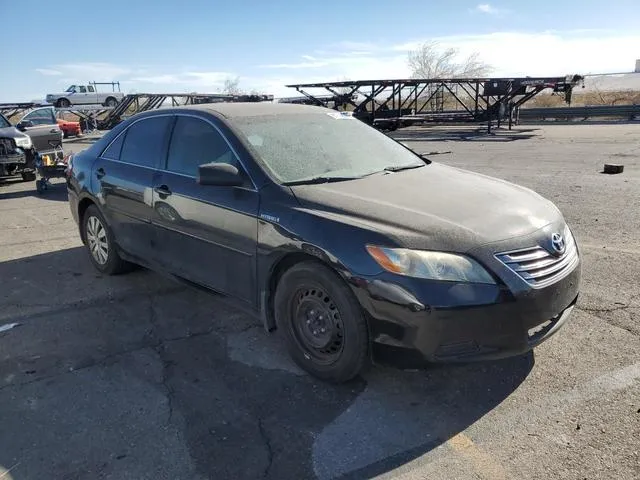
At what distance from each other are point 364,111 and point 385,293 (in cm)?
2123

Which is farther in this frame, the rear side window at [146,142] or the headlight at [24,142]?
the headlight at [24,142]

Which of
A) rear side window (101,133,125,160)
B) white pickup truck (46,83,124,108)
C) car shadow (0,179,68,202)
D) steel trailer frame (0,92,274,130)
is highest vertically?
white pickup truck (46,83,124,108)

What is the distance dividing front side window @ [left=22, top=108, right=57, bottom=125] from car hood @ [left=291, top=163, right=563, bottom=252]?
15.2m

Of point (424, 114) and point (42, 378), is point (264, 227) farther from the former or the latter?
point (424, 114)

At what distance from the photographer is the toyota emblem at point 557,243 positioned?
3.23 m

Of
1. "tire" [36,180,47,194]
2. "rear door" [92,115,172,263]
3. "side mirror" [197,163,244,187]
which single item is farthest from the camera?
"tire" [36,180,47,194]

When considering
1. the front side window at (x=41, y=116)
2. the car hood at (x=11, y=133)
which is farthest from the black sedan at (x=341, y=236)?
the front side window at (x=41, y=116)

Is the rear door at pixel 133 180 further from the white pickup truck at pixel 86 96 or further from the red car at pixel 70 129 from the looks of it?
the white pickup truck at pixel 86 96

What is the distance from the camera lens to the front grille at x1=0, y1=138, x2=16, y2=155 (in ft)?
39.7

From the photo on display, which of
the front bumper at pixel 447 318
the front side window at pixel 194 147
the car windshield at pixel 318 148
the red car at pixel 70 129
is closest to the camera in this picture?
the front bumper at pixel 447 318

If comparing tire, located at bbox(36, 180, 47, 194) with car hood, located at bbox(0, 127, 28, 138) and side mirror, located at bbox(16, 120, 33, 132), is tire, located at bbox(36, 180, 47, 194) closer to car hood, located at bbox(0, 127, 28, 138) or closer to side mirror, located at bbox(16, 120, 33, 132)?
car hood, located at bbox(0, 127, 28, 138)

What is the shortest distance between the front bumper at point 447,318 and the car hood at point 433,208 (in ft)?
0.85

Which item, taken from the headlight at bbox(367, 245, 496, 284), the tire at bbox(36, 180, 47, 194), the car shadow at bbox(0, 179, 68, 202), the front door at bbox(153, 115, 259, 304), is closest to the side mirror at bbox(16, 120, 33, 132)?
the car shadow at bbox(0, 179, 68, 202)

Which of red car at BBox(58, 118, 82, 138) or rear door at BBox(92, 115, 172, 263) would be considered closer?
rear door at BBox(92, 115, 172, 263)
